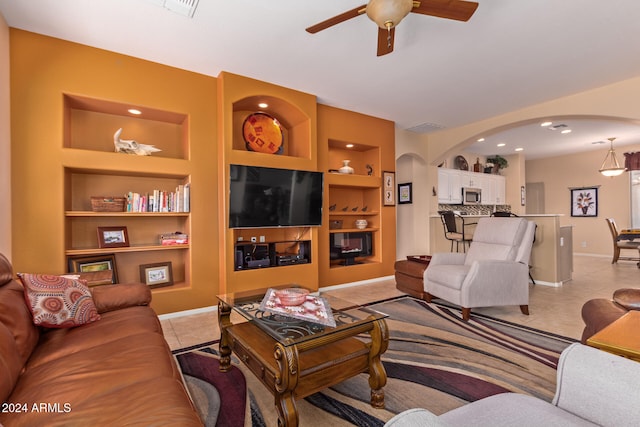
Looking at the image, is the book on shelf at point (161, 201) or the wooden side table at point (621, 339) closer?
the wooden side table at point (621, 339)

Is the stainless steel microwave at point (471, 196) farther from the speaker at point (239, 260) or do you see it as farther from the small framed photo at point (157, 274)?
the small framed photo at point (157, 274)

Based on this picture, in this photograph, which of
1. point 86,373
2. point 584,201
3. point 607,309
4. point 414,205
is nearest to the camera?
point 86,373

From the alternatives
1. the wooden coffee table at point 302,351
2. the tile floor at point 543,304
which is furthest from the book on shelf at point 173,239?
the wooden coffee table at point 302,351

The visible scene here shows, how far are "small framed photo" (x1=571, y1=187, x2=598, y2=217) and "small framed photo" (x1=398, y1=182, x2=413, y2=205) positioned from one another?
5.40 m

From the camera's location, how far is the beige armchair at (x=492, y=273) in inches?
118

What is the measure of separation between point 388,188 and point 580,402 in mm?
4257

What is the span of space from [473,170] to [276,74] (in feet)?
19.6

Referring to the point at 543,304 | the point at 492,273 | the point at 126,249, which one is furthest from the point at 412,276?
the point at 126,249

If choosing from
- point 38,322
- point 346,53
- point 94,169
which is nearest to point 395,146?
point 346,53

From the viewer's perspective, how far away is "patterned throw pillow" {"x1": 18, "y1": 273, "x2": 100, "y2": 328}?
5.32 feet

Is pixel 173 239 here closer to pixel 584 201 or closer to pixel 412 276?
pixel 412 276

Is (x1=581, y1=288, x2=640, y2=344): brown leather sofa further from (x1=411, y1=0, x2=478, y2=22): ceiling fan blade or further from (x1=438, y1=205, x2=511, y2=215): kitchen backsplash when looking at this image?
(x1=438, y1=205, x2=511, y2=215): kitchen backsplash

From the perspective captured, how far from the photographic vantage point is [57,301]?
67.1 inches

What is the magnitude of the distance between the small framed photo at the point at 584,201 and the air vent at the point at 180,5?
9460 mm
